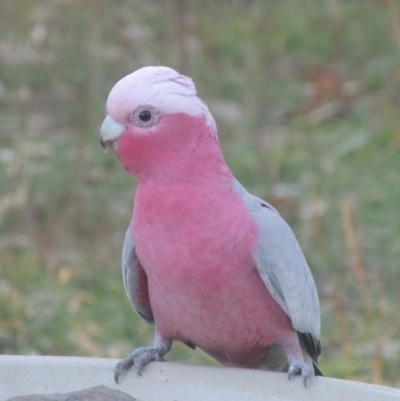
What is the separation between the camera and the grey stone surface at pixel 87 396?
1.94 m

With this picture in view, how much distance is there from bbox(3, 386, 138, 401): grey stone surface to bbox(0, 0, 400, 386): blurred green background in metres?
1.29

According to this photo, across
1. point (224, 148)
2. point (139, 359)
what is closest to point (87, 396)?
point (139, 359)

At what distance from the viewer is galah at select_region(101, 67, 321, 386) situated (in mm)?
2221

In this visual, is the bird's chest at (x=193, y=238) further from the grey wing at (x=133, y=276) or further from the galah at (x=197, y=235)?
the grey wing at (x=133, y=276)

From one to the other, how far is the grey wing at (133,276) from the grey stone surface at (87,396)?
0.51m

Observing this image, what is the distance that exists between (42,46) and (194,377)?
3095 mm

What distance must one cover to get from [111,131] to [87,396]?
680 mm

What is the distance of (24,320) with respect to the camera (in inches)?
138

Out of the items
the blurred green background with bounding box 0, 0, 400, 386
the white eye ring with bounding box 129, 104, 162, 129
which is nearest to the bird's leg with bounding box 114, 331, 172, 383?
the white eye ring with bounding box 129, 104, 162, 129

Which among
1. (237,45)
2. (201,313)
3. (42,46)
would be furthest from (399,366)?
(237,45)

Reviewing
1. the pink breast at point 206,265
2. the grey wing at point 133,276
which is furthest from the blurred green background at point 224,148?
the pink breast at point 206,265

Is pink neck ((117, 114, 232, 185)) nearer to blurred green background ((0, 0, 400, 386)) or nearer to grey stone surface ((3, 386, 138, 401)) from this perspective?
grey stone surface ((3, 386, 138, 401))

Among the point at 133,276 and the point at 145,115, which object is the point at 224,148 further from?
the point at 145,115

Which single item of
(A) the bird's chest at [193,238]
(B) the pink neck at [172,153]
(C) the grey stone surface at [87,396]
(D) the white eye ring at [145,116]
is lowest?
(C) the grey stone surface at [87,396]
